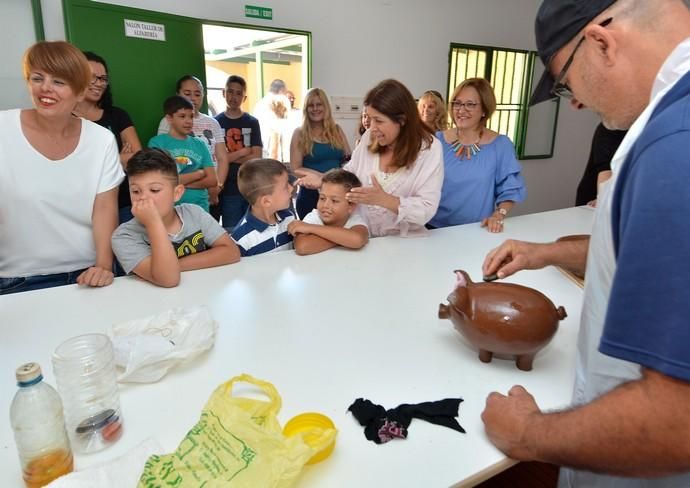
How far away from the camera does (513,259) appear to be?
127cm

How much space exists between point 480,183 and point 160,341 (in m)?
1.97

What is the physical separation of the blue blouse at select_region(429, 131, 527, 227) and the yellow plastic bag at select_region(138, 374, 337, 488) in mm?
1971

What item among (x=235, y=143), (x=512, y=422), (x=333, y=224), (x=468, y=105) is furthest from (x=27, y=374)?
(x=235, y=143)

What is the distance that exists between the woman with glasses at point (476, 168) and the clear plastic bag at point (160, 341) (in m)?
1.73

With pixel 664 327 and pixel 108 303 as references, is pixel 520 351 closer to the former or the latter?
pixel 664 327

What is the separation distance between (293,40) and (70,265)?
13.4 ft

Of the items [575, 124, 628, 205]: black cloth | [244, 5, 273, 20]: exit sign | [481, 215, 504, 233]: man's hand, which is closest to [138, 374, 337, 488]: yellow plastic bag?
[481, 215, 504, 233]: man's hand

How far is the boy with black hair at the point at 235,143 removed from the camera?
150 inches

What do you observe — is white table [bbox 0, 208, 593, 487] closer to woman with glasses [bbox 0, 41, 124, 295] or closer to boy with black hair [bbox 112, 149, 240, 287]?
boy with black hair [bbox 112, 149, 240, 287]

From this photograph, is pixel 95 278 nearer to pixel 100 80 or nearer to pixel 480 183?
pixel 100 80

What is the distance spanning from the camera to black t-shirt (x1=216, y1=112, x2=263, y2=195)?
3.81 metres

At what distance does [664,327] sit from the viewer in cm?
52

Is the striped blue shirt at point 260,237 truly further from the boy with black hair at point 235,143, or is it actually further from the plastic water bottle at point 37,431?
the boy with black hair at point 235,143

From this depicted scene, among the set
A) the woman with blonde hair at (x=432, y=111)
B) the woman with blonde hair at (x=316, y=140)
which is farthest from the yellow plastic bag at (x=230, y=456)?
the woman with blonde hair at (x=432, y=111)
